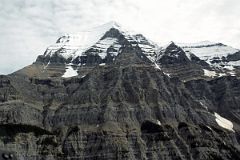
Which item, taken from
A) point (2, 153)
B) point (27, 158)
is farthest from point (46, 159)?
point (2, 153)

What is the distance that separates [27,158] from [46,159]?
703 centimetres

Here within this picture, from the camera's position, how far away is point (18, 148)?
200 m

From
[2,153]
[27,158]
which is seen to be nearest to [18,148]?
[27,158]

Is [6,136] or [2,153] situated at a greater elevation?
[2,153]

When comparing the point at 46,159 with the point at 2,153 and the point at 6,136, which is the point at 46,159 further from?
the point at 2,153

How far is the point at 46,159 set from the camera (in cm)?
19988

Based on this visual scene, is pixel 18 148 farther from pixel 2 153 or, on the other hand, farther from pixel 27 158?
pixel 2 153

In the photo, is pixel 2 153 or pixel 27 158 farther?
pixel 27 158

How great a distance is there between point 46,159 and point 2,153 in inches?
5672

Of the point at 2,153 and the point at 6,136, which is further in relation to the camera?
the point at 6,136

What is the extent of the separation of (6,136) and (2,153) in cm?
14516

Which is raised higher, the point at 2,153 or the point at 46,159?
the point at 2,153

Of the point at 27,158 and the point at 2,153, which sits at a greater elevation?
the point at 2,153

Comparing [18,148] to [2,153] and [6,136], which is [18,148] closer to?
[6,136]
